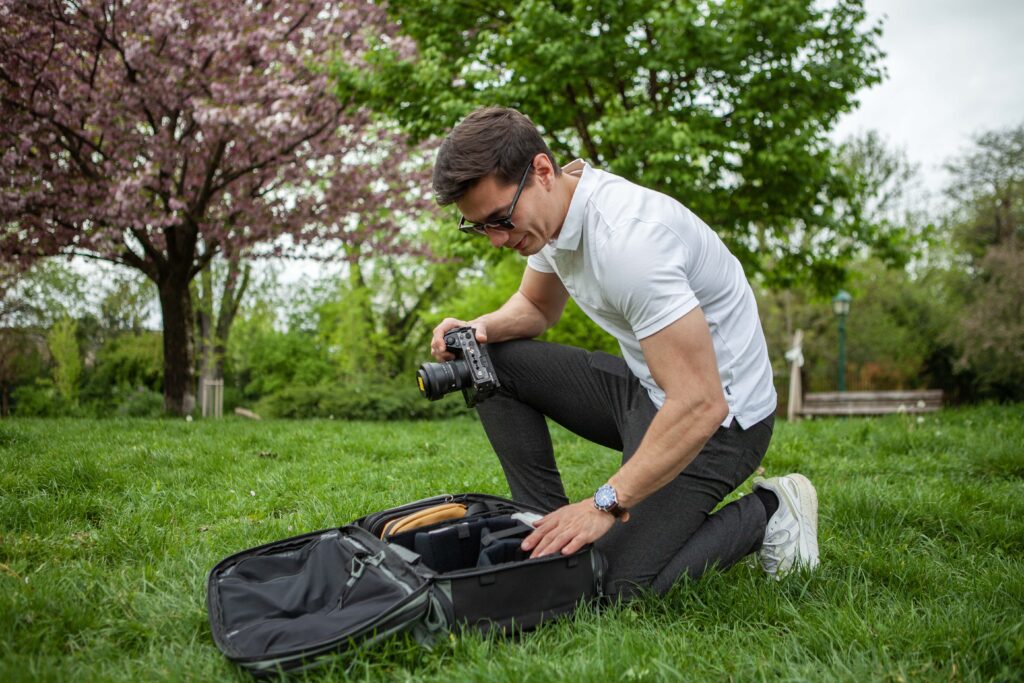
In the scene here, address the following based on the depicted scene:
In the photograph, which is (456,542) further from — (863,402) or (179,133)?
(863,402)

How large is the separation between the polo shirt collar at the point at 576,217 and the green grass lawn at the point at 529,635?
109 centimetres

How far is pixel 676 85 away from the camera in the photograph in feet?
31.3

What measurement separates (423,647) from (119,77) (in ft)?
28.5

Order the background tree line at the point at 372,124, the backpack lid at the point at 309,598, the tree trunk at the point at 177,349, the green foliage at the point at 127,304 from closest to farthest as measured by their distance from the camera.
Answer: the backpack lid at the point at 309,598, the background tree line at the point at 372,124, the tree trunk at the point at 177,349, the green foliage at the point at 127,304

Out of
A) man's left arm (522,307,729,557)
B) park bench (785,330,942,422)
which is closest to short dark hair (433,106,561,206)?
man's left arm (522,307,729,557)

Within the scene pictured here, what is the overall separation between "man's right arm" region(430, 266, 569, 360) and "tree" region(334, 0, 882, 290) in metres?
5.50

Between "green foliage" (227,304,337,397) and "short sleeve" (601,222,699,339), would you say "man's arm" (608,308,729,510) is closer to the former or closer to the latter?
"short sleeve" (601,222,699,339)

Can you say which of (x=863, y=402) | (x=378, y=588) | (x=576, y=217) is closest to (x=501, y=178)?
(x=576, y=217)

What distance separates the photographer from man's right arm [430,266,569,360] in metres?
2.81

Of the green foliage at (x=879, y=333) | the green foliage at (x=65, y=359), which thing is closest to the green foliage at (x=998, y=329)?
the green foliage at (x=879, y=333)

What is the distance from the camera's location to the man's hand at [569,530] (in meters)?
2.04

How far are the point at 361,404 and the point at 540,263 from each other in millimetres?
7881

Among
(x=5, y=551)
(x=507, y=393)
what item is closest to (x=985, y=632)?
(x=507, y=393)

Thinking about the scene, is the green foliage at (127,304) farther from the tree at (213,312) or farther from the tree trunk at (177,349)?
the tree trunk at (177,349)
